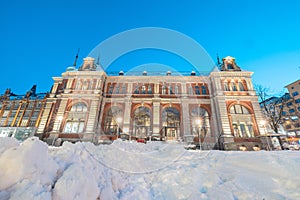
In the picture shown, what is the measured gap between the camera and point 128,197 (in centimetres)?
320

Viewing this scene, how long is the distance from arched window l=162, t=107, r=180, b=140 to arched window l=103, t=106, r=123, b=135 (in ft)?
22.6

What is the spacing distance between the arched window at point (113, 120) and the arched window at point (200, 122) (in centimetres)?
1125

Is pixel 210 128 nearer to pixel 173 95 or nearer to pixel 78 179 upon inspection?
pixel 173 95

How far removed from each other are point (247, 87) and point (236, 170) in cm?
2243

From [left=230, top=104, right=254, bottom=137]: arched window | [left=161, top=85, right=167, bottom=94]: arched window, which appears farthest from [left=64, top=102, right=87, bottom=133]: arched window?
[left=230, top=104, right=254, bottom=137]: arched window

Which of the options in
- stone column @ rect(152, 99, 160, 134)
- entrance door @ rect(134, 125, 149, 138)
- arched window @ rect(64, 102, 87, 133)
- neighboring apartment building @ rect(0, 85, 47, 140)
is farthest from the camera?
neighboring apartment building @ rect(0, 85, 47, 140)

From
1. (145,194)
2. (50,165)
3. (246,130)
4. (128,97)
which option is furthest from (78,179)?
(246,130)

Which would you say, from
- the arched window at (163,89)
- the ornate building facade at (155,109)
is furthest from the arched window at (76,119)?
the arched window at (163,89)

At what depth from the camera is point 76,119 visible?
20.9 meters

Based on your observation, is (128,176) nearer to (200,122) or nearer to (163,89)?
(200,122)

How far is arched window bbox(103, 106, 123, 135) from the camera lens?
20.8 m

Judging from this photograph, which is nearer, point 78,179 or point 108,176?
point 78,179

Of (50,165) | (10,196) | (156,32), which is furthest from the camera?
(156,32)

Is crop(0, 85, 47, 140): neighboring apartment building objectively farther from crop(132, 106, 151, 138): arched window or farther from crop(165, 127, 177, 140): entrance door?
crop(165, 127, 177, 140): entrance door
